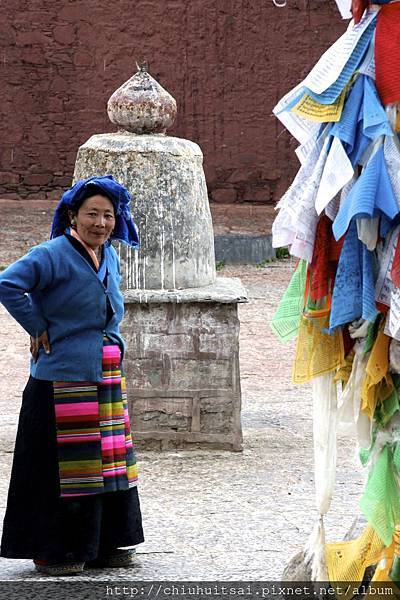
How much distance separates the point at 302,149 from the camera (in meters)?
4.15

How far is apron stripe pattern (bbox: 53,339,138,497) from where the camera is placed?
4.71 meters

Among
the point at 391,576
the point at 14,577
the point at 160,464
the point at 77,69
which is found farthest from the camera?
the point at 77,69

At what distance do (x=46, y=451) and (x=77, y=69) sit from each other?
9.79 m

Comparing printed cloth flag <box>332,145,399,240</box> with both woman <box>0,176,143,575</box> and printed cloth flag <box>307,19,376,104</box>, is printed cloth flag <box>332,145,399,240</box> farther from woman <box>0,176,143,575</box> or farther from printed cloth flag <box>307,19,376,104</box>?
woman <box>0,176,143,575</box>

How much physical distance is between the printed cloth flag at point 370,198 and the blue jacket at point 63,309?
1.24 metres

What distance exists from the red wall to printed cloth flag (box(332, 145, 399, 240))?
10401 millimetres

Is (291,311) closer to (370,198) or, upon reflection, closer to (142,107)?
(370,198)

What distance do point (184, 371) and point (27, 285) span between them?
1.97 meters

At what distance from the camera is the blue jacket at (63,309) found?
4715 mm

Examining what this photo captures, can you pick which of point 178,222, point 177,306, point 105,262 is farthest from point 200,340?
point 105,262

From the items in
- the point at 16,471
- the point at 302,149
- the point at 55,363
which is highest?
the point at 302,149

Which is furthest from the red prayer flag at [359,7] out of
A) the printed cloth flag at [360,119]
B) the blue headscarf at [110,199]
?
the blue headscarf at [110,199]

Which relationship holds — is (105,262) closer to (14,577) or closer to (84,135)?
(14,577)

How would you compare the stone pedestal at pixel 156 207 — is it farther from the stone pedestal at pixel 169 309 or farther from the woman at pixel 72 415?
the woman at pixel 72 415
